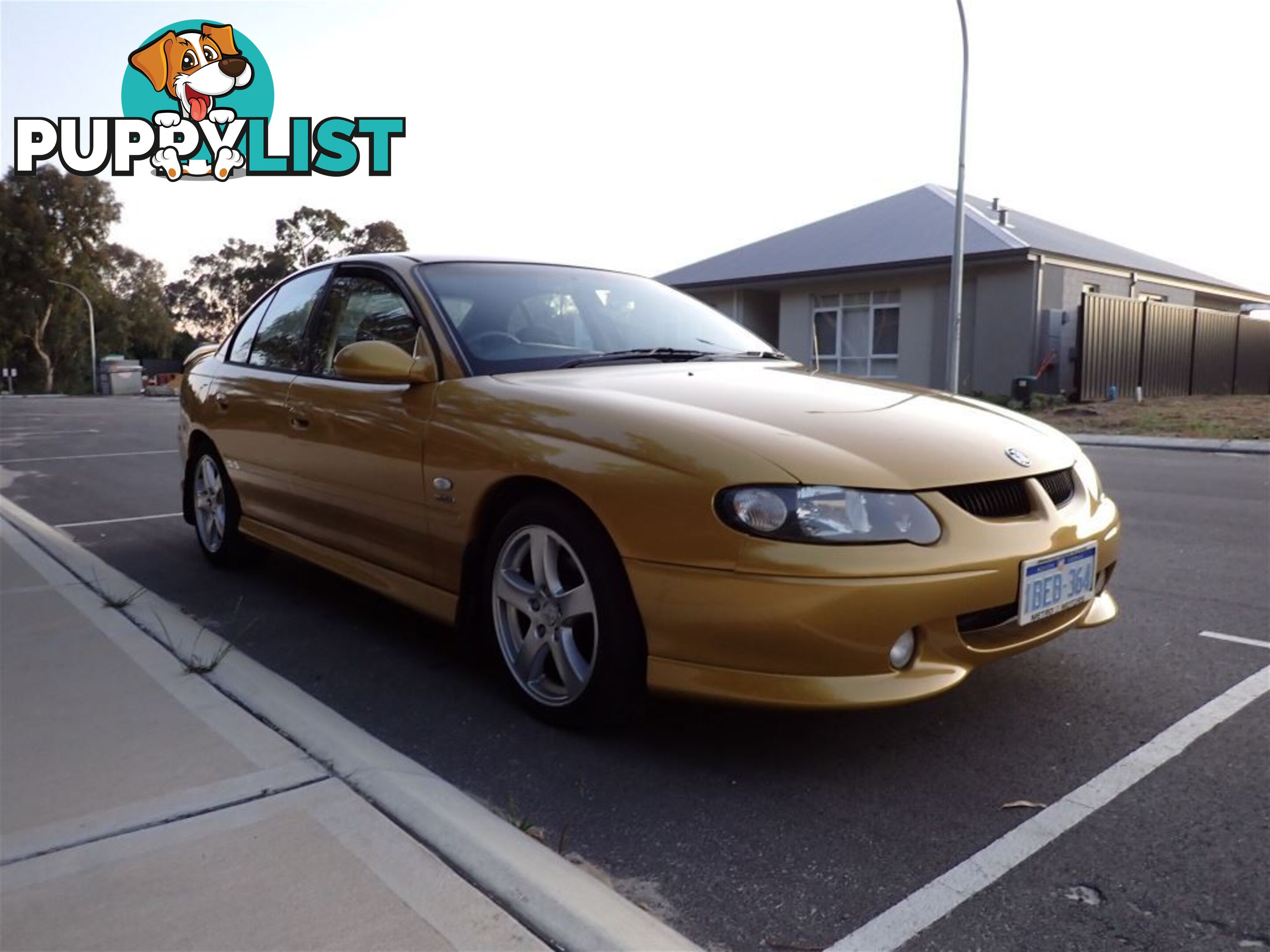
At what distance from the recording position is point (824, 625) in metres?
2.65

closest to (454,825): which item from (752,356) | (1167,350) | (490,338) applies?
(490,338)

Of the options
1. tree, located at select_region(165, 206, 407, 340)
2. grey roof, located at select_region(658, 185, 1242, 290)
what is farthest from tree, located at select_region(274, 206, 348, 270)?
grey roof, located at select_region(658, 185, 1242, 290)

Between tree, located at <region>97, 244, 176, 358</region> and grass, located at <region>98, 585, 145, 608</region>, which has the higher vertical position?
tree, located at <region>97, 244, 176, 358</region>

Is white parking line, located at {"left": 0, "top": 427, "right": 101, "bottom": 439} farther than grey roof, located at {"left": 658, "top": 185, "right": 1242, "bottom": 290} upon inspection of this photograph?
No

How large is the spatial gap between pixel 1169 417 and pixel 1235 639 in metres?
14.7

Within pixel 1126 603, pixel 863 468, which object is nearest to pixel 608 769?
pixel 863 468

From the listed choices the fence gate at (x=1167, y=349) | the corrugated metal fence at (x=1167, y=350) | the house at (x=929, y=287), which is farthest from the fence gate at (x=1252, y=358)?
the fence gate at (x=1167, y=349)

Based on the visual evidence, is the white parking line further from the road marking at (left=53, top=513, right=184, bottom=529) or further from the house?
the house

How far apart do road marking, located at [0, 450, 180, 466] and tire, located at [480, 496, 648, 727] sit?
1020 cm

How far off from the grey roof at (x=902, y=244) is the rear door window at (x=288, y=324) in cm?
1771

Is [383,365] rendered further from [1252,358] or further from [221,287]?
[221,287]

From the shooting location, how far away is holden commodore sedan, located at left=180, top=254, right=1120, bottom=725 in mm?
2711

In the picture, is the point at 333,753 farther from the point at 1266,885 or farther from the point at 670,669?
the point at 1266,885

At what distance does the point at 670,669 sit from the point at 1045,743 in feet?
3.90
